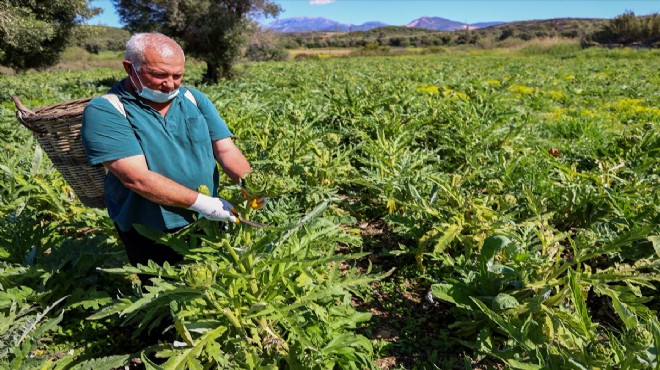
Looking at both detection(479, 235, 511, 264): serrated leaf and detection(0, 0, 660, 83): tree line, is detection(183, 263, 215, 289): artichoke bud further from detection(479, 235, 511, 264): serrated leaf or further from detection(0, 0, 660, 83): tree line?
detection(0, 0, 660, 83): tree line

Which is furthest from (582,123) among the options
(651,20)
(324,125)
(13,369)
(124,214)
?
(651,20)

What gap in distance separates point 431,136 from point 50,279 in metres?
4.17

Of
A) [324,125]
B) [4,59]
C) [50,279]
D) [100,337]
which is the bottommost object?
[100,337]

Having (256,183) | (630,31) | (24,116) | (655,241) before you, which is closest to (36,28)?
(24,116)

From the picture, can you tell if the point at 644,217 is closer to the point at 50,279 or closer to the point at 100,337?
the point at 100,337

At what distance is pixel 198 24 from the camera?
16.3 metres

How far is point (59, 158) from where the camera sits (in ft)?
8.38

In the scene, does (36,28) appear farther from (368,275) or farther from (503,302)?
(503,302)

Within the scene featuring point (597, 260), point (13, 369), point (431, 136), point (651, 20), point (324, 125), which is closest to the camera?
point (13, 369)

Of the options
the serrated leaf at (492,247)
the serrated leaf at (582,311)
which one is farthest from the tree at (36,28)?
the serrated leaf at (582,311)

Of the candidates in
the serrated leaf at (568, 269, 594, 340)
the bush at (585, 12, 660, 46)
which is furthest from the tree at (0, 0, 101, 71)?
the bush at (585, 12, 660, 46)

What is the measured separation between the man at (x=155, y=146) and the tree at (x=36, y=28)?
1047cm

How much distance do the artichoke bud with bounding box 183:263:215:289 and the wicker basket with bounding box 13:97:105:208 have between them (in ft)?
3.92

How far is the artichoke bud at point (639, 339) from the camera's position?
1521 mm
